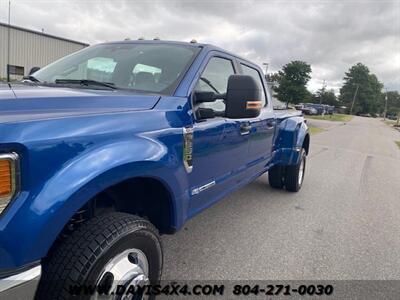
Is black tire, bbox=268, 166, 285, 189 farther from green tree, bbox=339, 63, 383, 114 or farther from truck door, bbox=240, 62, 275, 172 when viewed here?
green tree, bbox=339, 63, 383, 114

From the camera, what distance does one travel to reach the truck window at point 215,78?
9.76 ft

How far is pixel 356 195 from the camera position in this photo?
243 inches

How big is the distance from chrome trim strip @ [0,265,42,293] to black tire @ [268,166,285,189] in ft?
15.3

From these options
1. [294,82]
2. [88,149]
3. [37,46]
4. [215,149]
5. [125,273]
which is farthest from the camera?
Result: [294,82]

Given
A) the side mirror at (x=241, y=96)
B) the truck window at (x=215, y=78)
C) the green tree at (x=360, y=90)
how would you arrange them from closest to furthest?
the side mirror at (x=241, y=96) → the truck window at (x=215, y=78) → the green tree at (x=360, y=90)

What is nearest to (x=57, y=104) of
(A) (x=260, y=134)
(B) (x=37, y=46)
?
(A) (x=260, y=134)

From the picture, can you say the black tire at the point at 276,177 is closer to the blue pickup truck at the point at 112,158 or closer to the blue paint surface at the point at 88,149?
the blue pickup truck at the point at 112,158

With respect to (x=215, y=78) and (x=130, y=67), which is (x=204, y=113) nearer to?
(x=215, y=78)

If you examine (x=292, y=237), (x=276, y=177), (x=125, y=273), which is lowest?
(x=292, y=237)

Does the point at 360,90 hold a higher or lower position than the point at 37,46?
higher

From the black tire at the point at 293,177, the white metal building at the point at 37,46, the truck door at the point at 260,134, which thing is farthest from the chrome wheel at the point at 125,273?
the white metal building at the point at 37,46

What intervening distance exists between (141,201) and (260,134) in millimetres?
1916

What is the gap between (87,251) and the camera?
5.78 ft

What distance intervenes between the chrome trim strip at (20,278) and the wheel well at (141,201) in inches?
22.9
